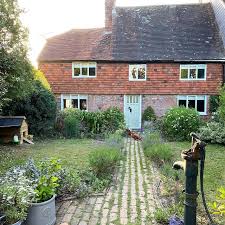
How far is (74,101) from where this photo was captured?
75.7ft

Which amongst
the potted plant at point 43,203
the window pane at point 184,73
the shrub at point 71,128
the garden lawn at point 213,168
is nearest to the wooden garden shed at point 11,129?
the shrub at point 71,128

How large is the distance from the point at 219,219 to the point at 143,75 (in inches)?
679

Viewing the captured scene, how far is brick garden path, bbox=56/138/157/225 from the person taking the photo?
214 inches

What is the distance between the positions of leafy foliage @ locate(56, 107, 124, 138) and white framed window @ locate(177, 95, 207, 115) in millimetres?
5958

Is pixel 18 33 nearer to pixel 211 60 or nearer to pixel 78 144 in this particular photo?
pixel 78 144

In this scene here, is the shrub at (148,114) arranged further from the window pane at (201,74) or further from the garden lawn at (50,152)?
the garden lawn at (50,152)

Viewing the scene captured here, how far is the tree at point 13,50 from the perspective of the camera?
11.2 meters

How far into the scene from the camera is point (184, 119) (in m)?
16.3

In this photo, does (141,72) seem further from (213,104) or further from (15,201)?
(15,201)

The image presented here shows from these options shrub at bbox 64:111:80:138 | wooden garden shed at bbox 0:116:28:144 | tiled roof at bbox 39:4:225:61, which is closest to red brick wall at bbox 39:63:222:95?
tiled roof at bbox 39:4:225:61

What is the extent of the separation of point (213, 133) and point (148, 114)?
744 centimetres

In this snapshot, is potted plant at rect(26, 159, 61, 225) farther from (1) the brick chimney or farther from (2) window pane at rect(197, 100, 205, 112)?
(1) the brick chimney

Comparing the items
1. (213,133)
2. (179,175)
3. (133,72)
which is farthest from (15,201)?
(133,72)

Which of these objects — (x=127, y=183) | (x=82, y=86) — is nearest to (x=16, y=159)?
(x=127, y=183)
